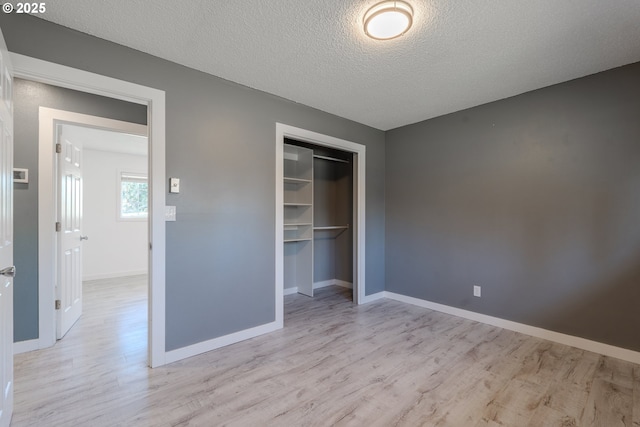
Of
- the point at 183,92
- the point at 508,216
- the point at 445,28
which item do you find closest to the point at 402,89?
the point at 445,28

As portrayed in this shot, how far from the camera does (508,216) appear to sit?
3.11m

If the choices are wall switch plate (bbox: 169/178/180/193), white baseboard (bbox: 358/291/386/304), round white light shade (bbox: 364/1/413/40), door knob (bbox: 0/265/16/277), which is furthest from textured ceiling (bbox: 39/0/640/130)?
white baseboard (bbox: 358/291/386/304)

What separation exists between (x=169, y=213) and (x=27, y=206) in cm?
145

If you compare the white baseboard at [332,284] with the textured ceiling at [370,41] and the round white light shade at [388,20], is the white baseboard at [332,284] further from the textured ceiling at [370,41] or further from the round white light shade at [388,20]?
the round white light shade at [388,20]

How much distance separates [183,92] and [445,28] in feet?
6.83

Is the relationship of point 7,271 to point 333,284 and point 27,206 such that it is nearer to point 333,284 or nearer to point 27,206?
point 27,206

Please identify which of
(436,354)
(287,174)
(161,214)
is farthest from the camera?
(287,174)

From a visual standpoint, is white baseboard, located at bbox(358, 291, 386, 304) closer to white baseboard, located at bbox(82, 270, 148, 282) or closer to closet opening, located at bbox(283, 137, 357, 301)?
closet opening, located at bbox(283, 137, 357, 301)

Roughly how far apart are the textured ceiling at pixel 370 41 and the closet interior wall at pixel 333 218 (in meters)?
1.92

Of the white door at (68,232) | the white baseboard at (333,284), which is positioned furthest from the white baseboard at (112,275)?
the white baseboard at (333,284)

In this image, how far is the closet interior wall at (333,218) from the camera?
4789mm

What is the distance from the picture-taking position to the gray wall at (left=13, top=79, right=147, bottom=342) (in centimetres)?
257

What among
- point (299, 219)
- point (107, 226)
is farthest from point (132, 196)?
point (299, 219)

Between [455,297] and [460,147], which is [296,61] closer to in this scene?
[460,147]
